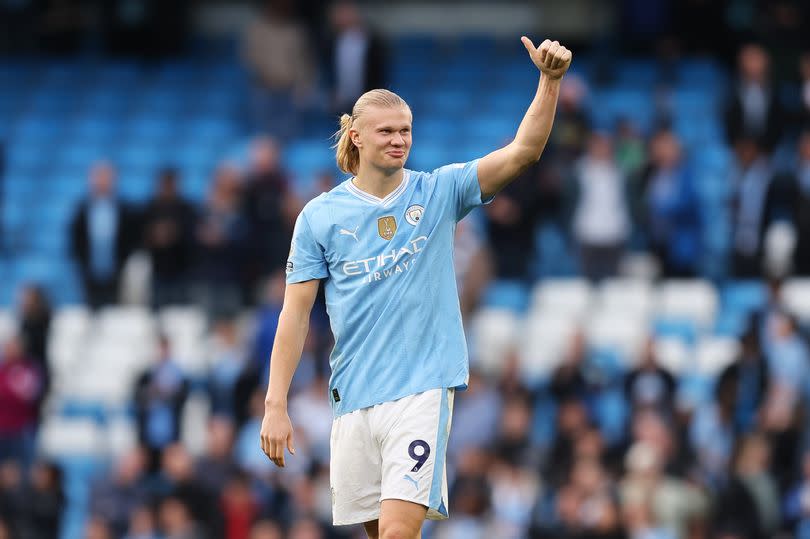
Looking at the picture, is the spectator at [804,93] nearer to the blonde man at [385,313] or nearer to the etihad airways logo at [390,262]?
the blonde man at [385,313]

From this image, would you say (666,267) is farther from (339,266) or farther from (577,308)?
(339,266)

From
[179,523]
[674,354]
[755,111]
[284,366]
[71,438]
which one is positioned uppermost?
[755,111]

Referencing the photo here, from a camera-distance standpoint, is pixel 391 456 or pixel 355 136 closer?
pixel 391 456

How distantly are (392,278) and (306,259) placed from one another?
0.39 metres

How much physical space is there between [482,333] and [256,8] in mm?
8667

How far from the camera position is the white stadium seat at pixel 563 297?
643 inches

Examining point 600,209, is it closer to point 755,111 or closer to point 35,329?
point 755,111

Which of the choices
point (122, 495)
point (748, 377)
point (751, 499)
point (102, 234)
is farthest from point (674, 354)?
point (102, 234)

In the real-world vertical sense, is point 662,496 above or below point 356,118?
below

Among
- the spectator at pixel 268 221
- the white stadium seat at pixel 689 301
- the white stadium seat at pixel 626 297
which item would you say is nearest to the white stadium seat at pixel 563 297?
the white stadium seat at pixel 626 297

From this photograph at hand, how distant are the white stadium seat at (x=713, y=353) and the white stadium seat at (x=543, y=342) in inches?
47.7

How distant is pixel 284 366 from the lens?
714 centimetres

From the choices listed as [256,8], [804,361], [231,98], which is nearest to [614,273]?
[804,361]

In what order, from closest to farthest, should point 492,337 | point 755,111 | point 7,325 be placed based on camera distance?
point 492,337 → point 755,111 → point 7,325
